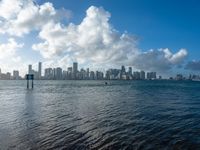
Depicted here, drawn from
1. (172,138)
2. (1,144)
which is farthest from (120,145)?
(1,144)

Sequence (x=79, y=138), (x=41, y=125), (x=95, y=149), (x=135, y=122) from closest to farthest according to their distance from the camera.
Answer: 1. (x=95, y=149)
2. (x=79, y=138)
3. (x=41, y=125)
4. (x=135, y=122)

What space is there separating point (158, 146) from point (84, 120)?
1083cm

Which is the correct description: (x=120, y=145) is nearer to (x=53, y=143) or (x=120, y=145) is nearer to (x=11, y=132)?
(x=53, y=143)

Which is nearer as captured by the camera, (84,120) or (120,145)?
(120,145)

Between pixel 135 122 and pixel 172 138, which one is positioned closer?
pixel 172 138

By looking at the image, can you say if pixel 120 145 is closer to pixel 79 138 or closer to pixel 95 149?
pixel 95 149

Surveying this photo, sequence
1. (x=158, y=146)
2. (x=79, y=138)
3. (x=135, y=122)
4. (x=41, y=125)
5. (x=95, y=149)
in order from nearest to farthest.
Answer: (x=95, y=149) → (x=158, y=146) → (x=79, y=138) → (x=41, y=125) → (x=135, y=122)

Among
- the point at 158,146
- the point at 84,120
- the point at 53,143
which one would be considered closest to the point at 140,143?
the point at 158,146

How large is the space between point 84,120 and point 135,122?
552cm

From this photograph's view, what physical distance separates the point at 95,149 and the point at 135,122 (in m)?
10.3

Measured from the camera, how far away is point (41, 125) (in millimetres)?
22281

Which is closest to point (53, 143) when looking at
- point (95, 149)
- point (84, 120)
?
point (95, 149)

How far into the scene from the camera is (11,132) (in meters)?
19.3

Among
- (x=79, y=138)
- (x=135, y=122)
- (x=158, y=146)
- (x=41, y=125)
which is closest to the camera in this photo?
(x=158, y=146)
